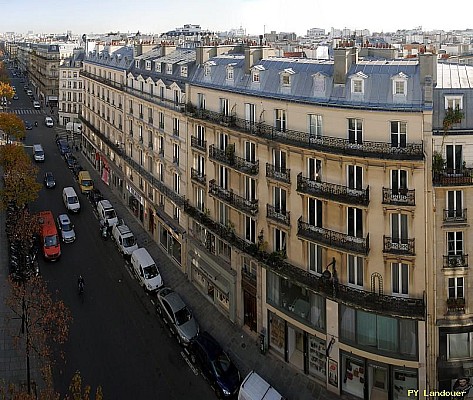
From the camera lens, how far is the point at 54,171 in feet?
279

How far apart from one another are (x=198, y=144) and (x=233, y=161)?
6736 millimetres

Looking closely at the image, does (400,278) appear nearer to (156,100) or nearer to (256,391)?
(256,391)

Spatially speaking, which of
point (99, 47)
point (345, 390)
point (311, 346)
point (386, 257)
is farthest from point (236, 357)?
point (99, 47)

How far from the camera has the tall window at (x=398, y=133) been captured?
95.6 feet

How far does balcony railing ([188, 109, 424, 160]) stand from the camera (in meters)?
28.8

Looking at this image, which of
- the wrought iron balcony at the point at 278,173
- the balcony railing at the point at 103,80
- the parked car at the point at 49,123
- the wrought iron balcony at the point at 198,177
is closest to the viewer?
the wrought iron balcony at the point at 278,173

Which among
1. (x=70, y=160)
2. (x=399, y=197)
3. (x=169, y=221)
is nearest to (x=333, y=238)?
(x=399, y=197)

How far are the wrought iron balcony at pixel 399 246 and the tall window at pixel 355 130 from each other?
19.0ft

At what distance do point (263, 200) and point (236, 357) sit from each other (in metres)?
A: 11.0

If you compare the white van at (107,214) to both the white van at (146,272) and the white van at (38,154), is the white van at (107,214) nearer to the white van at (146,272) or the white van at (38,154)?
the white van at (146,272)

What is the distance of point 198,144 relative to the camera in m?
44.9

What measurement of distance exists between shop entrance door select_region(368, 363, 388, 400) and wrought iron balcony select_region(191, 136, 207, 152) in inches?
845

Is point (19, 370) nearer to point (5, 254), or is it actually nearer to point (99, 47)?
point (5, 254)

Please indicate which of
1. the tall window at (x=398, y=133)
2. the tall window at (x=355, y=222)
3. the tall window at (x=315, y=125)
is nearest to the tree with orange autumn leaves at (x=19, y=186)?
the tall window at (x=315, y=125)
